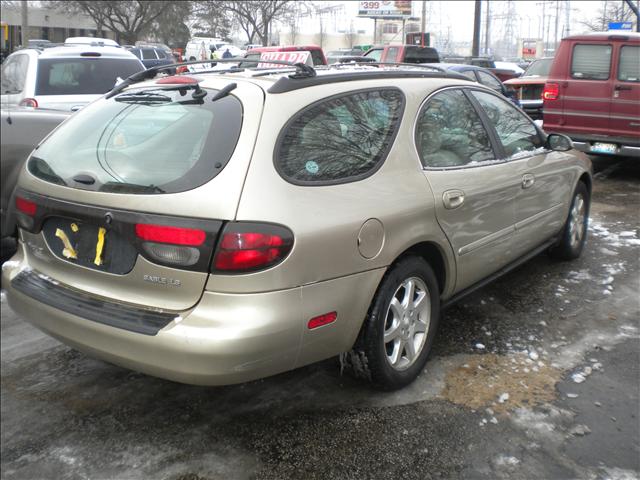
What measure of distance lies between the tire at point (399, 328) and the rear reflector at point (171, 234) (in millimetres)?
960

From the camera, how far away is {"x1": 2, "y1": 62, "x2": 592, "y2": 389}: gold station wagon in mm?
2592

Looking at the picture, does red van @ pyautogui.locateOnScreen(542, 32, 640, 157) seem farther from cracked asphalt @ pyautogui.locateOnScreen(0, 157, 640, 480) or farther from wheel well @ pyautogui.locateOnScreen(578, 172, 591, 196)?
cracked asphalt @ pyautogui.locateOnScreen(0, 157, 640, 480)

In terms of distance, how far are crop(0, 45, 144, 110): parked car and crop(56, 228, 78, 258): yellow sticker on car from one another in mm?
5843

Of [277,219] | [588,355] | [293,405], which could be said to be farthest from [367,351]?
[588,355]

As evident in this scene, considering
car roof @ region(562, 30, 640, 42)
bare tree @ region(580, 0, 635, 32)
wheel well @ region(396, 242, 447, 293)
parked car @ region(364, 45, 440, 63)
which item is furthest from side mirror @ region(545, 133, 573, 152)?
bare tree @ region(580, 0, 635, 32)

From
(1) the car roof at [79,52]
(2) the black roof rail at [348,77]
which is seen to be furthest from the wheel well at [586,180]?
(1) the car roof at [79,52]

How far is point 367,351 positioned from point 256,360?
2.31 feet

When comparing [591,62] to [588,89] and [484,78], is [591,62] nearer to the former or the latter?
[588,89]

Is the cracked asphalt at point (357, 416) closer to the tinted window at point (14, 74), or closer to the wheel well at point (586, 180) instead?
the wheel well at point (586, 180)

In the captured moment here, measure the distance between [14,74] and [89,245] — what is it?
7.32 metres

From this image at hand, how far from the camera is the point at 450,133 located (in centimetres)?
377

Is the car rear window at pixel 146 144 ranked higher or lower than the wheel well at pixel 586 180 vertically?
higher

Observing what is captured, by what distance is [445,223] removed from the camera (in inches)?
136

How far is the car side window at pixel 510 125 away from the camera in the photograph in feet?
13.9
